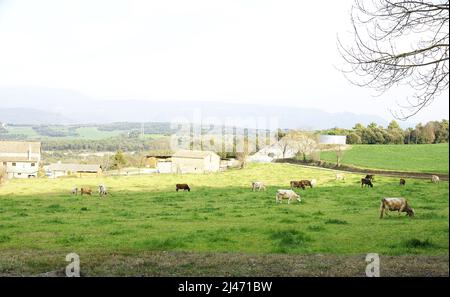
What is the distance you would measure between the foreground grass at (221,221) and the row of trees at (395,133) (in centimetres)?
116

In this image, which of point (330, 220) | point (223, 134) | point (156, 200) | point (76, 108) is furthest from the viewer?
point (223, 134)

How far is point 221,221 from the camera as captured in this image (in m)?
12.1

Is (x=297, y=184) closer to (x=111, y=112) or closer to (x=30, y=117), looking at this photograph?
(x=111, y=112)

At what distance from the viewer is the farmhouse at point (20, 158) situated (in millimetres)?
14406

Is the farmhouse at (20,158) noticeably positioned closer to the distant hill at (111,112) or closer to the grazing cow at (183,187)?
the distant hill at (111,112)

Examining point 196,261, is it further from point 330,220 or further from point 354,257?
point 330,220

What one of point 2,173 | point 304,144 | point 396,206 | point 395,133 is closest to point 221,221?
point 396,206

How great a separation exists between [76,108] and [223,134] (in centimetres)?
1261

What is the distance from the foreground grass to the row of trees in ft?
3.79

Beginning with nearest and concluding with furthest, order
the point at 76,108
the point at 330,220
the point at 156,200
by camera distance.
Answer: the point at 330,220
the point at 76,108
the point at 156,200

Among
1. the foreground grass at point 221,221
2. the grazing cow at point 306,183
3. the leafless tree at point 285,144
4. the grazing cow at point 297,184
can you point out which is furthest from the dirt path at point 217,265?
the leafless tree at point 285,144
